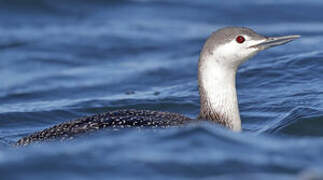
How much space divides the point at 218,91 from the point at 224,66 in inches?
10.1

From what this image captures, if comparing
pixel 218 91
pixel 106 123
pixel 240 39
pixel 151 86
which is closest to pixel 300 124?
pixel 218 91

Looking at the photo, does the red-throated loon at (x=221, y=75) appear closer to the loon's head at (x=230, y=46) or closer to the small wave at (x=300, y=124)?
the loon's head at (x=230, y=46)

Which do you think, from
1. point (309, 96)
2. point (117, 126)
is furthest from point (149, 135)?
point (309, 96)

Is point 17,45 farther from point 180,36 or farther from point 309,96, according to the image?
point 309,96

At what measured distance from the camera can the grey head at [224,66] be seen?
9375 mm

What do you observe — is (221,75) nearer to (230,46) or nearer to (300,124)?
(230,46)

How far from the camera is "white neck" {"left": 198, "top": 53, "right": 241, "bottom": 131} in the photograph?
944 centimetres

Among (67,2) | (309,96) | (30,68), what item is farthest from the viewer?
(67,2)

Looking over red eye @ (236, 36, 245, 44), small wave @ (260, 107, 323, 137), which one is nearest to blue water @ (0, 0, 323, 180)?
small wave @ (260, 107, 323, 137)

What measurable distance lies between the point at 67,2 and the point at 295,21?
15.1 feet

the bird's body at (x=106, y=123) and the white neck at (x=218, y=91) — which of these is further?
the white neck at (x=218, y=91)

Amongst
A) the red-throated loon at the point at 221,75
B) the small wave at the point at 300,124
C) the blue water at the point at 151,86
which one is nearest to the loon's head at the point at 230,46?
the red-throated loon at the point at 221,75

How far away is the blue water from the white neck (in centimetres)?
42

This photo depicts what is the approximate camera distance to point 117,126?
8.82 metres
